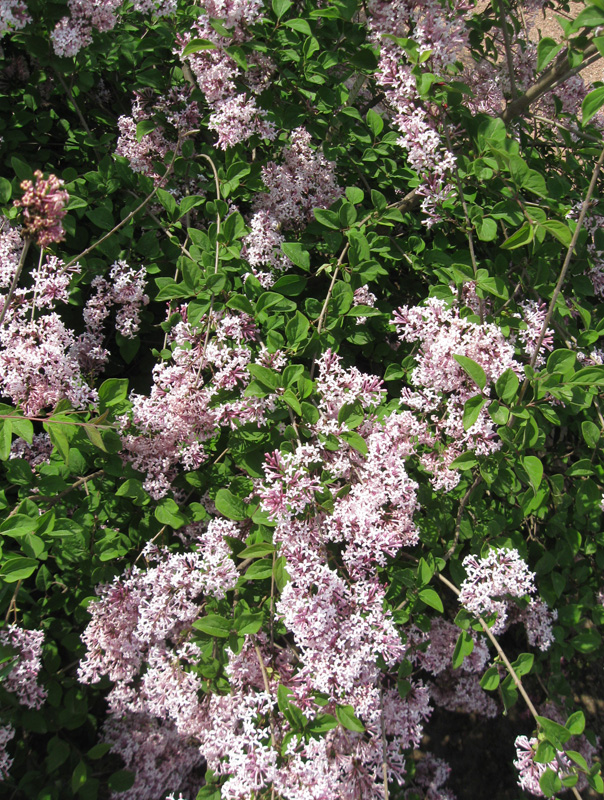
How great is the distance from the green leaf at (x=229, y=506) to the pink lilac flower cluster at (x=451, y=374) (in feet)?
2.01

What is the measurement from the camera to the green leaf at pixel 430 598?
1.90 meters

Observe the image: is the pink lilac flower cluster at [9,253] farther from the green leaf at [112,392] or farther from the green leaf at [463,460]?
the green leaf at [463,460]

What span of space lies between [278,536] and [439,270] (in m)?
1.18

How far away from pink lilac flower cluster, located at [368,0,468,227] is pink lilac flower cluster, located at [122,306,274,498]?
2.61 ft

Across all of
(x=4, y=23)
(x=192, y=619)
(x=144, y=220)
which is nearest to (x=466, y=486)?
(x=192, y=619)

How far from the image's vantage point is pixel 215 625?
1.83 meters

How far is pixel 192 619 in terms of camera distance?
2.05m

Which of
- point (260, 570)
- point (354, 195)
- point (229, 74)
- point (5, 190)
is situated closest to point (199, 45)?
point (229, 74)

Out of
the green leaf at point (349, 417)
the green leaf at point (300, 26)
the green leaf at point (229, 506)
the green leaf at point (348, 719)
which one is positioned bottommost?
the green leaf at point (348, 719)

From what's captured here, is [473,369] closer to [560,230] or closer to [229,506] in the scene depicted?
[560,230]

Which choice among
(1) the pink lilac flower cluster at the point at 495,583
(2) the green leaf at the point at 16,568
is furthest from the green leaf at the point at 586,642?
(2) the green leaf at the point at 16,568

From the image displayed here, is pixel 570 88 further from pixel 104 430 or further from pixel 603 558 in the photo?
pixel 104 430

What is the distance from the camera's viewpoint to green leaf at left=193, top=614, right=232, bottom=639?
5.94 feet

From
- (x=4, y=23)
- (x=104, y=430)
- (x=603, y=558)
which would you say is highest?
(x=4, y=23)
